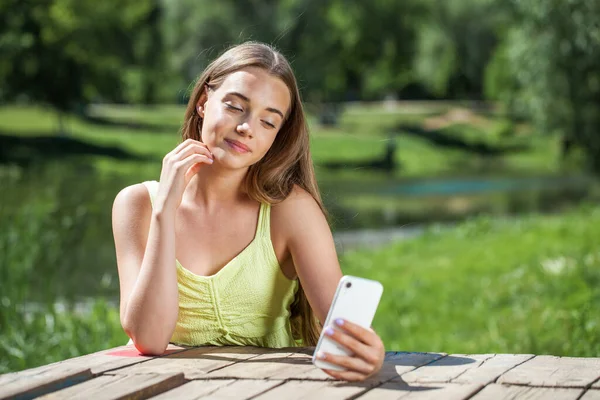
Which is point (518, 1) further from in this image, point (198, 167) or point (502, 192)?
point (502, 192)

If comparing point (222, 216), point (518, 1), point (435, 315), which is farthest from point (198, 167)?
point (435, 315)

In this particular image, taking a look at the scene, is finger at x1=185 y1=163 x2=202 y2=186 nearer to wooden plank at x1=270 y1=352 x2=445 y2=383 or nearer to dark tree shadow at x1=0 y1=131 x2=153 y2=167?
wooden plank at x1=270 y1=352 x2=445 y2=383

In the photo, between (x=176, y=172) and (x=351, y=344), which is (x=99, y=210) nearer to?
(x=176, y=172)

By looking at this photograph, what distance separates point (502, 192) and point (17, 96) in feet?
49.2

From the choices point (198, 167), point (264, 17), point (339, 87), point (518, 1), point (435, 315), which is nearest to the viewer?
point (198, 167)

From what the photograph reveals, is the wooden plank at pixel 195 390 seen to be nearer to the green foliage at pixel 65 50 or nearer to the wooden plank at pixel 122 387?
the wooden plank at pixel 122 387

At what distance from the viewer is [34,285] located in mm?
6977

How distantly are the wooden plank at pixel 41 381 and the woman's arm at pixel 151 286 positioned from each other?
1.12 ft

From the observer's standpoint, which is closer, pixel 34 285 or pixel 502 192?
pixel 34 285

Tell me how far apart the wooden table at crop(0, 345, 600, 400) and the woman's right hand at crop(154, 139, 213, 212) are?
40cm

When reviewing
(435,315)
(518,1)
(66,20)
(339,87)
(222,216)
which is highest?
(66,20)

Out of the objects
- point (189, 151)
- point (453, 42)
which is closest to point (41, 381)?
point (189, 151)

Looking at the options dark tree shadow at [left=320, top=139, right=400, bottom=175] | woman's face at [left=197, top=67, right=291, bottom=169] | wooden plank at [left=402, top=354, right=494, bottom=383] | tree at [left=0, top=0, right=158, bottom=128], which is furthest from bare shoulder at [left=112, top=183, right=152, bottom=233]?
tree at [left=0, top=0, right=158, bottom=128]

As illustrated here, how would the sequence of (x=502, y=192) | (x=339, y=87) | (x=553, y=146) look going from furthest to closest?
(x=339, y=87)
(x=553, y=146)
(x=502, y=192)
